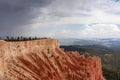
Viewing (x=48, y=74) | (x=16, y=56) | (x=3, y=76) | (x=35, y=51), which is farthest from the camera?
(x=35, y=51)

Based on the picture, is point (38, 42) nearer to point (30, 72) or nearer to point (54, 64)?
point (54, 64)

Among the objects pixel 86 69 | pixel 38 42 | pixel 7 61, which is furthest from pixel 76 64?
pixel 7 61

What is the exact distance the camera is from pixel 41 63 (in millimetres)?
85562

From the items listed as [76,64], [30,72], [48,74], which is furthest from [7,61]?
[76,64]

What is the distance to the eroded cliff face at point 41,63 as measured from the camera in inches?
2726

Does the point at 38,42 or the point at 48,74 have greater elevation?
the point at 38,42

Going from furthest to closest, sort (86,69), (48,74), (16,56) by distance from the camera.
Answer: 1. (86,69)
2. (48,74)
3. (16,56)

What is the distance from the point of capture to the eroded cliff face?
6925 cm

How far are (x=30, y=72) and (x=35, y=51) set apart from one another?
13672mm

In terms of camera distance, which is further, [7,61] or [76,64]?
[76,64]

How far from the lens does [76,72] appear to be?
92250 mm

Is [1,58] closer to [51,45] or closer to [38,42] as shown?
[38,42]

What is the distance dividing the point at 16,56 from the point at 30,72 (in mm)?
5495

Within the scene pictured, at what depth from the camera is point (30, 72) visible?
248 ft
